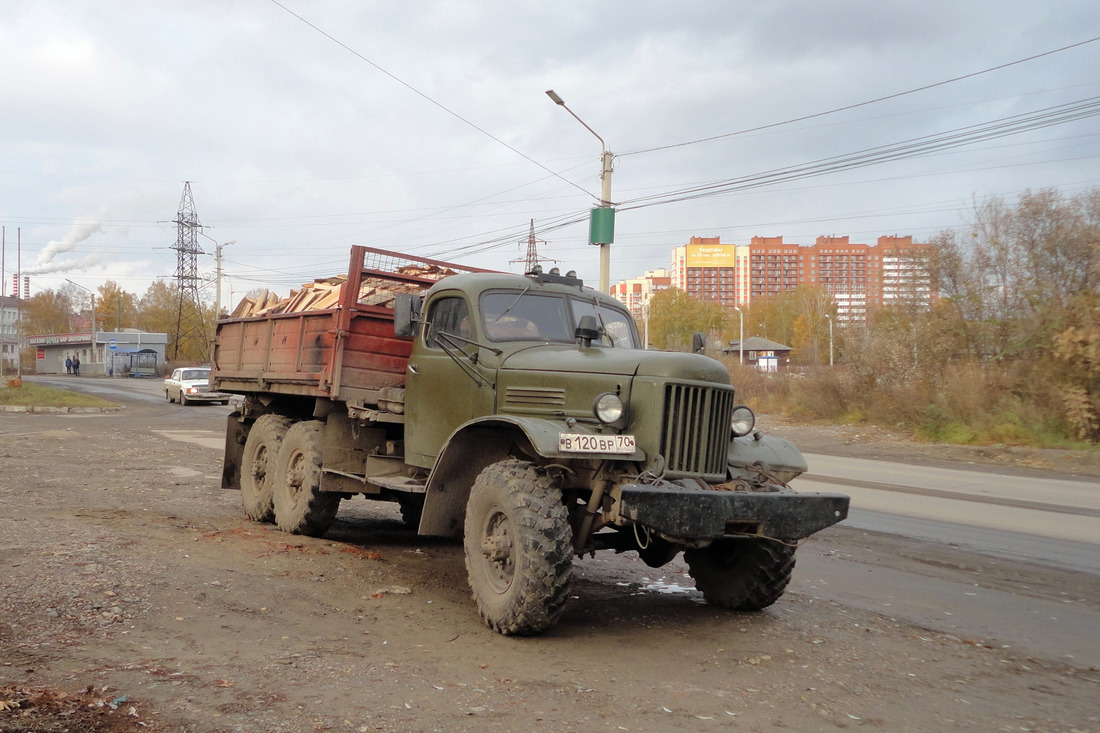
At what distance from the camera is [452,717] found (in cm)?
399

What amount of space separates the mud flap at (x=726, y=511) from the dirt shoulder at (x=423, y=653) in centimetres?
70

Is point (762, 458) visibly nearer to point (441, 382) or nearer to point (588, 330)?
point (588, 330)

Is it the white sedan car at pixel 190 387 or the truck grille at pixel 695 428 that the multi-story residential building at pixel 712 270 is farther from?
the truck grille at pixel 695 428

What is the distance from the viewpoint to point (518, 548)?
523 cm

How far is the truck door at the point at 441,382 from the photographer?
6602 mm

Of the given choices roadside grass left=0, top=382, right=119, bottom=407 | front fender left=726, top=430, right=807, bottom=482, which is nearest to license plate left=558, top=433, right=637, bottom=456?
front fender left=726, top=430, right=807, bottom=482

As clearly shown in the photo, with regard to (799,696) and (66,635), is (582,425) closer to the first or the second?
(799,696)

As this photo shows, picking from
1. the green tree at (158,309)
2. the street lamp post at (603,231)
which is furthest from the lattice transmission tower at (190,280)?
the street lamp post at (603,231)

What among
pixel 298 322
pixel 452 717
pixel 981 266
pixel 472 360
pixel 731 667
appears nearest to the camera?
pixel 452 717

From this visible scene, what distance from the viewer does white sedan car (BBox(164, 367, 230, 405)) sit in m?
33.7

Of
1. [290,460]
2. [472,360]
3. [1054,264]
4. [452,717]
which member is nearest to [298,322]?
[290,460]

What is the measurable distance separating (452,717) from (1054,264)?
19.9m

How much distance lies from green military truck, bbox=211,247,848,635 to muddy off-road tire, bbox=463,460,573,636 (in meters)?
0.01

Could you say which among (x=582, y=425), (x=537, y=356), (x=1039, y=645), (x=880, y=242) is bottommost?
(x=1039, y=645)
